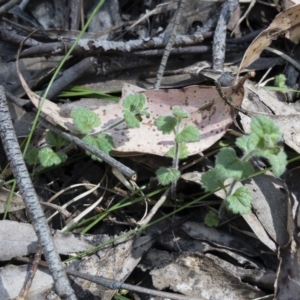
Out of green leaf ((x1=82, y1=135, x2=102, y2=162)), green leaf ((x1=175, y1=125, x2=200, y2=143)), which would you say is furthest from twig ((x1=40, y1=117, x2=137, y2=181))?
green leaf ((x1=175, y1=125, x2=200, y2=143))

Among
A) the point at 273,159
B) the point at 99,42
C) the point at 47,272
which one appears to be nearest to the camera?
the point at 273,159

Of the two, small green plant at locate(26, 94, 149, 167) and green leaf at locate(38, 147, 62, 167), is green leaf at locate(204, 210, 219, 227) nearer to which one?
small green plant at locate(26, 94, 149, 167)

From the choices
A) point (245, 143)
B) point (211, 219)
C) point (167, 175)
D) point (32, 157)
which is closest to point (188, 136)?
point (167, 175)

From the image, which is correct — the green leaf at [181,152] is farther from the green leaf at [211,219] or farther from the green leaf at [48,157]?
the green leaf at [48,157]

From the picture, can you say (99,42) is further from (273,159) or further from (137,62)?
(273,159)

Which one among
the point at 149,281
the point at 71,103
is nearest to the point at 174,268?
the point at 149,281

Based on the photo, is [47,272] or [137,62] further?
[137,62]
